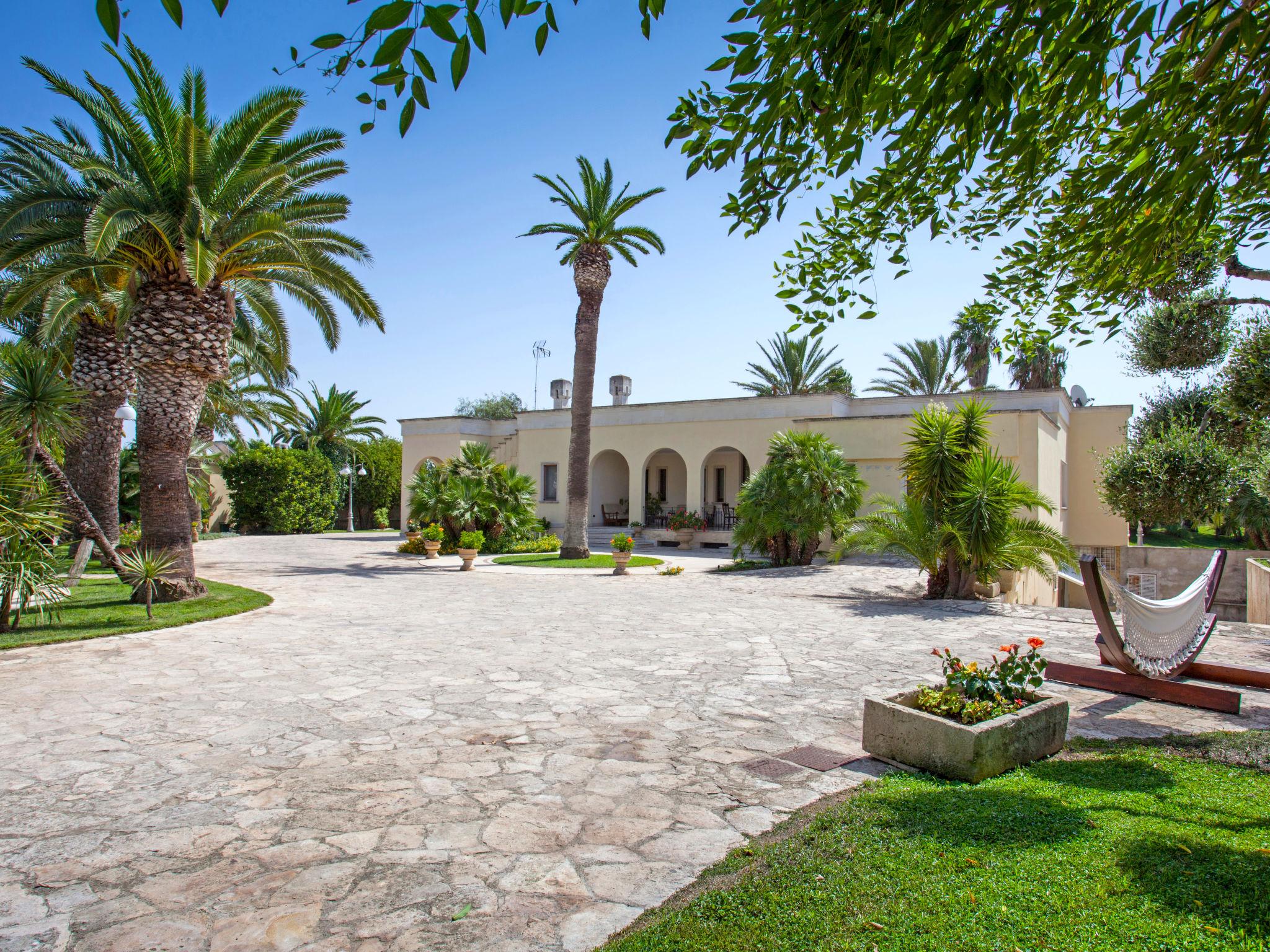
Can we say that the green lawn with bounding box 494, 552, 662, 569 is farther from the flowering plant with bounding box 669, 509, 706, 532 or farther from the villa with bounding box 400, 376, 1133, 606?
the villa with bounding box 400, 376, 1133, 606

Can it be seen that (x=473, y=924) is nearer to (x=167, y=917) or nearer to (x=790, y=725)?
(x=167, y=917)

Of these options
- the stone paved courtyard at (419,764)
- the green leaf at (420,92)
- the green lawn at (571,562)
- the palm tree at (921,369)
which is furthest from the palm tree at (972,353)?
the green leaf at (420,92)

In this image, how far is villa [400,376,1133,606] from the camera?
68.5ft

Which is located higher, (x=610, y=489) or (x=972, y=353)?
(x=972, y=353)

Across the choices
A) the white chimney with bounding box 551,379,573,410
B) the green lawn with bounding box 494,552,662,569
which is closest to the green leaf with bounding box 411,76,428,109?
the green lawn with bounding box 494,552,662,569

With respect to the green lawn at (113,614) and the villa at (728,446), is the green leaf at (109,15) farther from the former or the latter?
the villa at (728,446)

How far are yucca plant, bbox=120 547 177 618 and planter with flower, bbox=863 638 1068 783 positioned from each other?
29.7 ft

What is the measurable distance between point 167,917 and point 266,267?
1126 centimetres

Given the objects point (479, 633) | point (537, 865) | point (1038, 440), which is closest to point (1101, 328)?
point (537, 865)

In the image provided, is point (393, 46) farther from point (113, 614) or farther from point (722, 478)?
point (722, 478)

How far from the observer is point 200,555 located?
2173 cm

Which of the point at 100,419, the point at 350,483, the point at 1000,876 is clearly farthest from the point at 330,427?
the point at 1000,876

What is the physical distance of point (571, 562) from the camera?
1941 cm

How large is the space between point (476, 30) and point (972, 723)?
4316 mm
